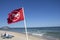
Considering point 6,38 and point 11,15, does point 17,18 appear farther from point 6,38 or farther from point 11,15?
point 6,38

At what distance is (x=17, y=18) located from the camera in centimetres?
998

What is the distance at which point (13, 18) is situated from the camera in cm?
1003

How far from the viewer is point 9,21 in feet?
32.9

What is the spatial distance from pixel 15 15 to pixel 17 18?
0.63ft

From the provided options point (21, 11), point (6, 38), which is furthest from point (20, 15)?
point (6, 38)

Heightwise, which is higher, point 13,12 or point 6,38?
point 13,12

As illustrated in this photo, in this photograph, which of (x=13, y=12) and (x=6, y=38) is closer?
(x=13, y=12)

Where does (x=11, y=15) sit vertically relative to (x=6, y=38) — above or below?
above

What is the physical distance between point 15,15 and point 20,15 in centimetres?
26

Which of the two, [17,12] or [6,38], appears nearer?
[17,12]

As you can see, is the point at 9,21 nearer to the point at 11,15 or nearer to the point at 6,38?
the point at 11,15

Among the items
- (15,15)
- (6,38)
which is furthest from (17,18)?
(6,38)

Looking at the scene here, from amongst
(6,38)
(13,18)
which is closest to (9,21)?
(13,18)

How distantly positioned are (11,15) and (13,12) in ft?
0.61
